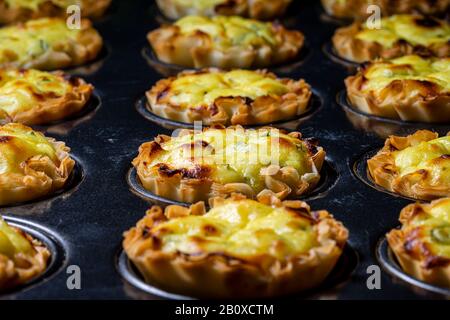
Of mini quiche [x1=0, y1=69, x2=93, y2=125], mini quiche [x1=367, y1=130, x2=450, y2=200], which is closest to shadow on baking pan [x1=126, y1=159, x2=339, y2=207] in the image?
mini quiche [x1=367, y1=130, x2=450, y2=200]

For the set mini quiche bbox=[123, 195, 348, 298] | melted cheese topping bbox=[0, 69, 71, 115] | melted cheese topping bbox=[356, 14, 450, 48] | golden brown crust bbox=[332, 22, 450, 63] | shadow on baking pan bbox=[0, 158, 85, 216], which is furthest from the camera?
melted cheese topping bbox=[356, 14, 450, 48]

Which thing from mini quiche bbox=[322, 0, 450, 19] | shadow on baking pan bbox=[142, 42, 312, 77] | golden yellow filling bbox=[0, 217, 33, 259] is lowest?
shadow on baking pan bbox=[142, 42, 312, 77]

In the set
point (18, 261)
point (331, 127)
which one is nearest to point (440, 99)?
point (331, 127)

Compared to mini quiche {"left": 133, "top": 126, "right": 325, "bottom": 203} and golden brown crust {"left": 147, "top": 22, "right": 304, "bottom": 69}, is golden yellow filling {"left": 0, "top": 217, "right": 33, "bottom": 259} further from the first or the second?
golden brown crust {"left": 147, "top": 22, "right": 304, "bottom": 69}

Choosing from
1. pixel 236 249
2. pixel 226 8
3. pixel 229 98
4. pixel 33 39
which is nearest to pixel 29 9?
pixel 33 39

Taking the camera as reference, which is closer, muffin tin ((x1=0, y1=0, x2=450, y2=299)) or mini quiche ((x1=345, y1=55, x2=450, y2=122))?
muffin tin ((x1=0, y1=0, x2=450, y2=299))

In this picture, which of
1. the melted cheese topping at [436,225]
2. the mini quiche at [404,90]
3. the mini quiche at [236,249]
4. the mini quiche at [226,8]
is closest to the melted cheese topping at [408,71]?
the mini quiche at [404,90]
